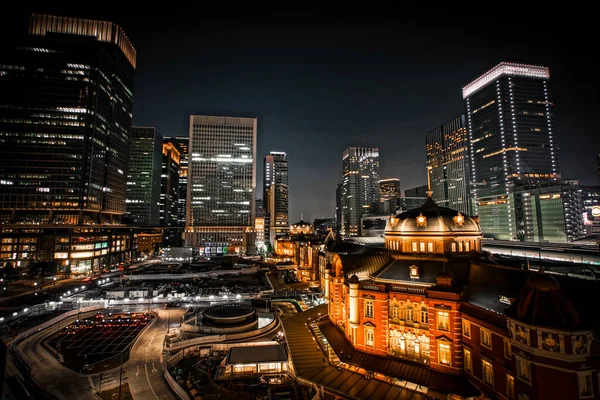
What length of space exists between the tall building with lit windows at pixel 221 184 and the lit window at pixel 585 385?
149593 mm

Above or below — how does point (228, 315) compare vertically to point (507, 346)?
below

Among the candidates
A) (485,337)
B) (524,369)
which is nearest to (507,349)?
(485,337)

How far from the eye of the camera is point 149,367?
122 feet

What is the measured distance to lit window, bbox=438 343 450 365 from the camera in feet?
96.2

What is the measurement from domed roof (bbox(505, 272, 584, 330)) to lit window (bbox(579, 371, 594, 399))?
327 cm

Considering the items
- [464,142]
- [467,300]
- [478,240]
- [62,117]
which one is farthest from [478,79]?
[62,117]

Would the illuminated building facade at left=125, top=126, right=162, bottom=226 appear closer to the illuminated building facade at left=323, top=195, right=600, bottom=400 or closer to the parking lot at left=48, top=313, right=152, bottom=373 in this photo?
the parking lot at left=48, top=313, right=152, bottom=373

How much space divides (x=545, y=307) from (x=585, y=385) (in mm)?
5282

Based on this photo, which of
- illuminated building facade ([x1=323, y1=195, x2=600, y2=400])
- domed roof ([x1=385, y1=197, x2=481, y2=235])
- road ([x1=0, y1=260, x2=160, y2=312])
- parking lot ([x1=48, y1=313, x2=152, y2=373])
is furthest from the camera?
road ([x1=0, y1=260, x2=160, y2=312])

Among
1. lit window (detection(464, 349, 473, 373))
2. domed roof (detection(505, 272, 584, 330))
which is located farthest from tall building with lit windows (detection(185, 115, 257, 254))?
domed roof (detection(505, 272, 584, 330))

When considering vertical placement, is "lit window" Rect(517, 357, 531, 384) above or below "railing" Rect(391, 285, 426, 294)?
below

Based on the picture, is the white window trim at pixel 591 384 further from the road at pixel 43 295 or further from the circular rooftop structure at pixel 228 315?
the road at pixel 43 295

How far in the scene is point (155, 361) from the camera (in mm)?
38781

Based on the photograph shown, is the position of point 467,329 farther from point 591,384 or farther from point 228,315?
point 228,315
